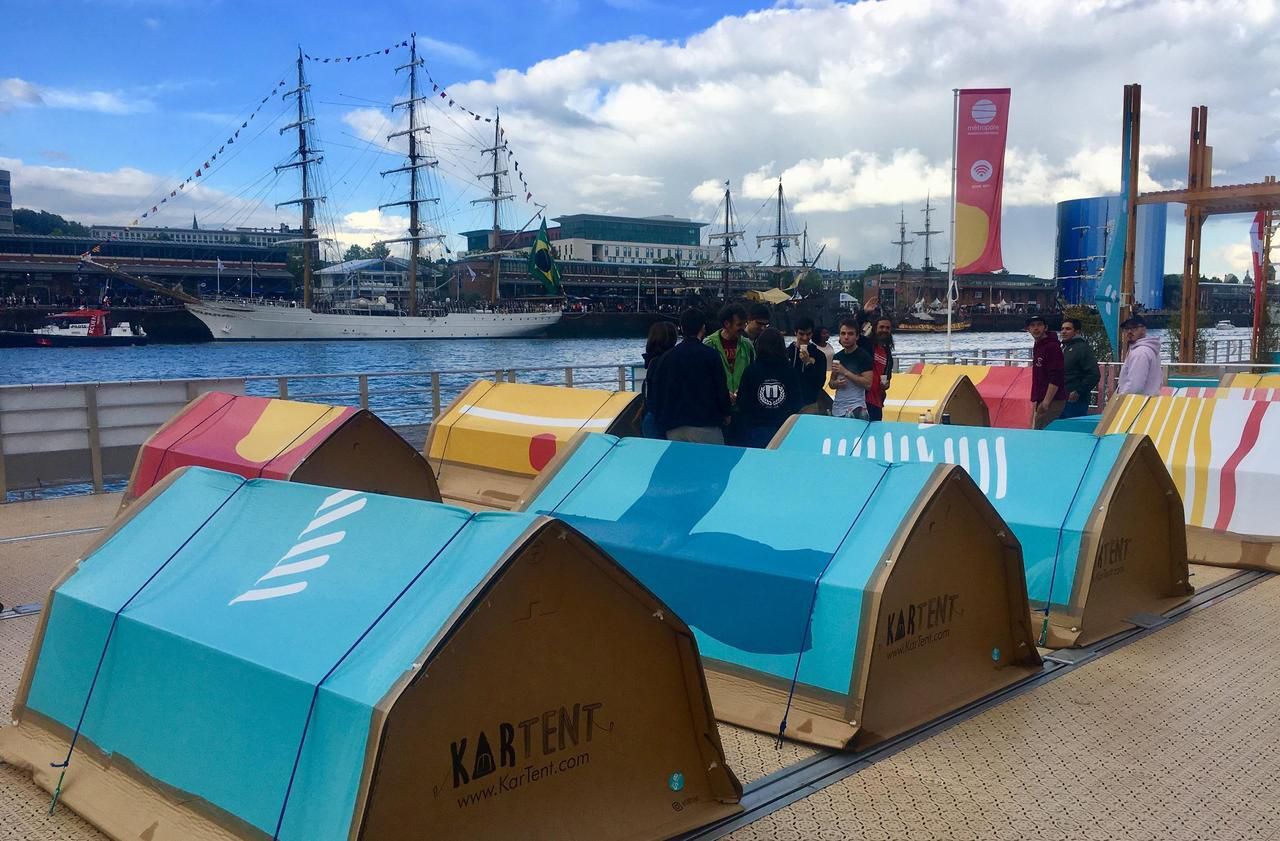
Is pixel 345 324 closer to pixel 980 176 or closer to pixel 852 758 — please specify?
pixel 980 176

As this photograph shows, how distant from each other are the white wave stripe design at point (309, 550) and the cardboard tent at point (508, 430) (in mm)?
5531

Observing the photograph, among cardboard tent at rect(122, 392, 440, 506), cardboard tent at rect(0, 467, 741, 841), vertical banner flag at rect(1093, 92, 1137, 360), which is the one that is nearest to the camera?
cardboard tent at rect(0, 467, 741, 841)

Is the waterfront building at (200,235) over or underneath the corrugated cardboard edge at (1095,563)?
over

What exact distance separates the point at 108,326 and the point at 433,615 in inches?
3397

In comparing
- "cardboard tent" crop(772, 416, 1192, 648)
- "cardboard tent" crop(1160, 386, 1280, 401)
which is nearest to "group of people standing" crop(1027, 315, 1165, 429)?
"cardboard tent" crop(1160, 386, 1280, 401)

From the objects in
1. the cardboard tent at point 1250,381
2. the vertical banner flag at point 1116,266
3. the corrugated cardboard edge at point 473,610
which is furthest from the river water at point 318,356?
the corrugated cardboard edge at point 473,610

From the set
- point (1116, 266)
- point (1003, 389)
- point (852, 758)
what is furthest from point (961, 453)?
point (1116, 266)

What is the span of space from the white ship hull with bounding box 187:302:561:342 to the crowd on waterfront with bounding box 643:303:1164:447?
7606 cm

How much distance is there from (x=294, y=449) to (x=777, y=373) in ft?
12.7

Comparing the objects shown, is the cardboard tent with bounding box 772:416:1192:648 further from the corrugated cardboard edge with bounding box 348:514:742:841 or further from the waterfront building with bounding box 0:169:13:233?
the waterfront building with bounding box 0:169:13:233

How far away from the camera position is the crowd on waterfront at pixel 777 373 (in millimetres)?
7055

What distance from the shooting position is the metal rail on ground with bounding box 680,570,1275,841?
3592mm

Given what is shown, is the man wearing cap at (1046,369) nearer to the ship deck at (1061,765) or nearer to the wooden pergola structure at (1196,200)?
the ship deck at (1061,765)

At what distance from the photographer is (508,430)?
974 cm
